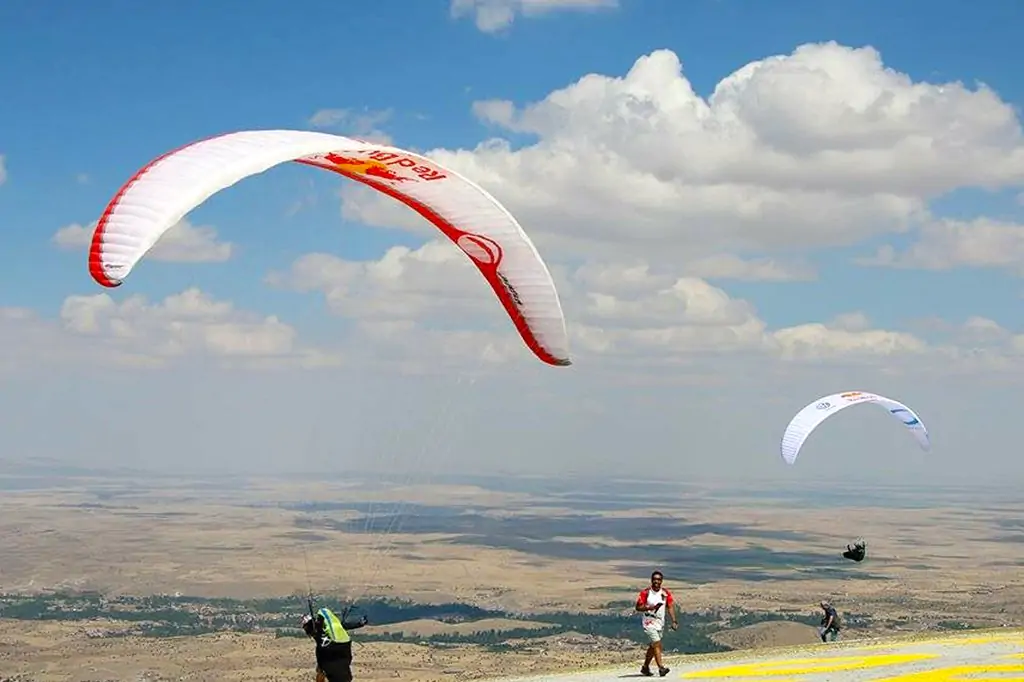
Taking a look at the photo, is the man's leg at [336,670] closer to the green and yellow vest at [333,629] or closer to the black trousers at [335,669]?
the black trousers at [335,669]

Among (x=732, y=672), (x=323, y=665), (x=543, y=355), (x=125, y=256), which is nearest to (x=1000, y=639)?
(x=732, y=672)

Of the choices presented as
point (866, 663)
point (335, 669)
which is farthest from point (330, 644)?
point (866, 663)

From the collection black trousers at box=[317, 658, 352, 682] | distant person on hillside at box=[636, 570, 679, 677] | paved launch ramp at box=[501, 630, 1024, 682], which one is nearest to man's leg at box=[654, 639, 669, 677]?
distant person on hillside at box=[636, 570, 679, 677]

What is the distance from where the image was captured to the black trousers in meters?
15.7

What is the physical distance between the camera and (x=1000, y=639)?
2384cm

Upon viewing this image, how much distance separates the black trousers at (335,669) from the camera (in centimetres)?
1569

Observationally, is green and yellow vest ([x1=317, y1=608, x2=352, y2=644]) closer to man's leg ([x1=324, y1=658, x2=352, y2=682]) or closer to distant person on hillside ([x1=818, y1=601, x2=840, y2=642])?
man's leg ([x1=324, y1=658, x2=352, y2=682])

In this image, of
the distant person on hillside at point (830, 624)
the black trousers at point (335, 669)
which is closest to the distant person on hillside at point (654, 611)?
the black trousers at point (335, 669)

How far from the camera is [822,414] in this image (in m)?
36.8

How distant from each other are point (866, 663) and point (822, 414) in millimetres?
16924

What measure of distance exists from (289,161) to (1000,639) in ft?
59.4

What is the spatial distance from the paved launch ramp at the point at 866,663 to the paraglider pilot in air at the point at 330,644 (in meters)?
5.32

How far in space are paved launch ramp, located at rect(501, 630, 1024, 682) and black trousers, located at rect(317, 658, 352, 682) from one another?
17.2 ft

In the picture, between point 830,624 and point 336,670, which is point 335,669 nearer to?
point 336,670
